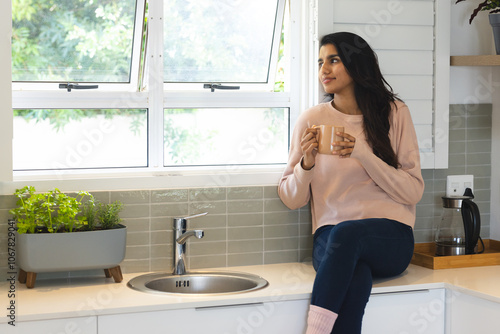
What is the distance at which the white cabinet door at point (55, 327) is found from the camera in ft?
6.72

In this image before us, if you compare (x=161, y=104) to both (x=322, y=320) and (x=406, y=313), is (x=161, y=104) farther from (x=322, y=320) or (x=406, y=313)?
(x=406, y=313)

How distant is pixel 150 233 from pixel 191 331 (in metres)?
0.54

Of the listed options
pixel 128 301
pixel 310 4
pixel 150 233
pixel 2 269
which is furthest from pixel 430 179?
pixel 2 269

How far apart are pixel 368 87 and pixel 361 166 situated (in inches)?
12.6

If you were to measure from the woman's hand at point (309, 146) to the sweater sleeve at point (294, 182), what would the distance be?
97 millimetres

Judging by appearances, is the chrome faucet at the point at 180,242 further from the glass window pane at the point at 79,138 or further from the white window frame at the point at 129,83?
the white window frame at the point at 129,83

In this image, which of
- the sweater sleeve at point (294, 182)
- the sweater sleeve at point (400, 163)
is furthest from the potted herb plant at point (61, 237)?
the sweater sleeve at point (400, 163)

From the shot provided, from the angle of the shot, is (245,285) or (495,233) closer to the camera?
(245,285)

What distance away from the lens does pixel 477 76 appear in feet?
10.3

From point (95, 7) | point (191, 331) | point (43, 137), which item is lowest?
point (191, 331)

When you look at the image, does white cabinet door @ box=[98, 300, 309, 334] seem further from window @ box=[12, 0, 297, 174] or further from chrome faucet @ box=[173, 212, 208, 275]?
window @ box=[12, 0, 297, 174]

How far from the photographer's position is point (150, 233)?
2652 mm

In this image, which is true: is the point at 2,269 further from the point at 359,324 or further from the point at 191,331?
the point at 359,324

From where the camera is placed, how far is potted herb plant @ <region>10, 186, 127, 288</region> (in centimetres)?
233
